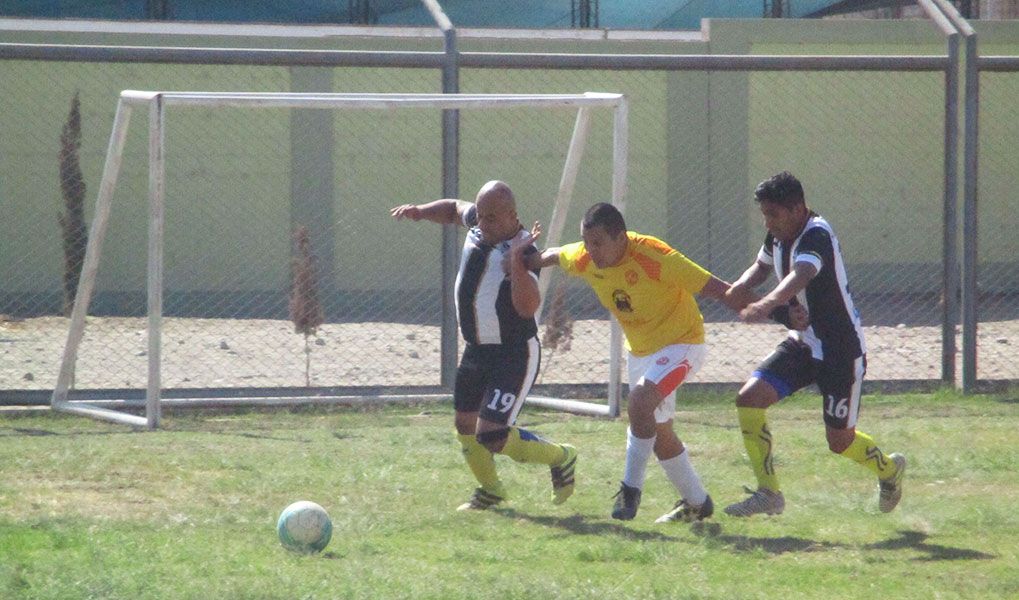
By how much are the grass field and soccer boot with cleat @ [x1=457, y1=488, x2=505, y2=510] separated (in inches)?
3.2

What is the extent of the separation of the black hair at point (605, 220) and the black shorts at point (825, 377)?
1.03 m

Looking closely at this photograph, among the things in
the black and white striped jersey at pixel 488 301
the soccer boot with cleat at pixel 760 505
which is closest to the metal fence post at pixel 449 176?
the black and white striped jersey at pixel 488 301

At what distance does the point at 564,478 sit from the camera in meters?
6.53

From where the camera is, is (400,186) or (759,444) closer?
(759,444)

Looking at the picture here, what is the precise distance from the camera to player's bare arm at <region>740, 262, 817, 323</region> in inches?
224

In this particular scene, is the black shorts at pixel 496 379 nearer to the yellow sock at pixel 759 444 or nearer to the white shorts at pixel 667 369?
the white shorts at pixel 667 369

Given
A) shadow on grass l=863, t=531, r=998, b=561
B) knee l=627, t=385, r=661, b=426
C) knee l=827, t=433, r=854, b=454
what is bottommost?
shadow on grass l=863, t=531, r=998, b=561

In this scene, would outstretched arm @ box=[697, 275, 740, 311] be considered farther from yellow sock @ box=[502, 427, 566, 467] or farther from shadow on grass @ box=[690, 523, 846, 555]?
yellow sock @ box=[502, 427, 566, 467]

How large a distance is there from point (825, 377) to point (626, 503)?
43.4 inches

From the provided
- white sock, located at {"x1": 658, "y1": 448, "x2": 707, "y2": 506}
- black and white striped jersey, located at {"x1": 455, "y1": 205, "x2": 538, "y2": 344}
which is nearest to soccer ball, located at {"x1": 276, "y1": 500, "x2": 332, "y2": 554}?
black and white striped jersey, located at {"x1": 455, "y1": 205, "x2": 538, "y2": 344}

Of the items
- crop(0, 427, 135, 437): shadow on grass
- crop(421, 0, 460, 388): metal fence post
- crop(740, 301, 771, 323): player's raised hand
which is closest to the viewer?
crop(740, 301, 771, 323): player's raised hand

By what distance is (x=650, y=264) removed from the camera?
6070 millimetres

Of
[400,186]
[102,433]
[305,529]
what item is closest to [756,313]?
[305,529]

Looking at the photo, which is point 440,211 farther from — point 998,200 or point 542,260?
point 998,200
